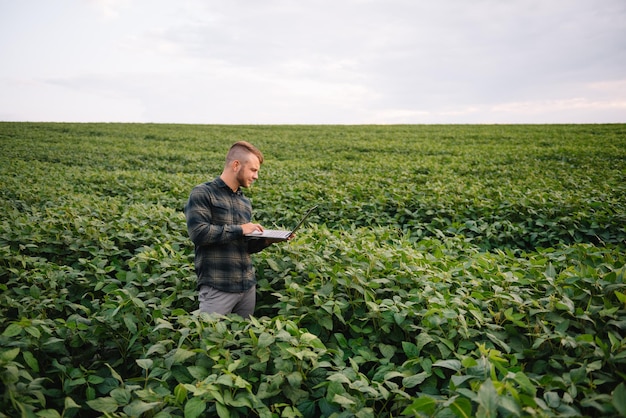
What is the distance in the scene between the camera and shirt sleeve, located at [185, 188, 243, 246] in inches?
117

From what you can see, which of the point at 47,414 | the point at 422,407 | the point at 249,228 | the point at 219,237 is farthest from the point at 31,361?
the point at 422,407

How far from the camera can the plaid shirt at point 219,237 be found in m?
3.01

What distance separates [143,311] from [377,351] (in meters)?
1.90

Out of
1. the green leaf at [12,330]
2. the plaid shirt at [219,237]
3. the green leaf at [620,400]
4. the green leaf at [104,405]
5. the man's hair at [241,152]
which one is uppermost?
the man's hair at [241,152]

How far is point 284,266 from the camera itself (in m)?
3.86

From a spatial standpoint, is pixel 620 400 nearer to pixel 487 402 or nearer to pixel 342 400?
pixel 487 402

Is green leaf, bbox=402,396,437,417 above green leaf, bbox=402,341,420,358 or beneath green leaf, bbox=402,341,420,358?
above

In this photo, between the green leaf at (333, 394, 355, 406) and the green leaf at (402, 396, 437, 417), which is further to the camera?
the green leaf at (333, 394, 355, 406)

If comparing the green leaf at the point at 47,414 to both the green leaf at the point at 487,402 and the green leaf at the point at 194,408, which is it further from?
the green leaf at the point at 487,402

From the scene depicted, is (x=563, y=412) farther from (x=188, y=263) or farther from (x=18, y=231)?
(x=18, y=231)

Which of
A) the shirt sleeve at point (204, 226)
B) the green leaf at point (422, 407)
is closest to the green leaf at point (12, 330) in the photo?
the shirt sleeve at point (204, 226)

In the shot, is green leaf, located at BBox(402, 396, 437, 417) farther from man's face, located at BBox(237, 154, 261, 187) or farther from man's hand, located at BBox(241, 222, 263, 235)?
man's face, located at BBox(237, 154, 261, 187)

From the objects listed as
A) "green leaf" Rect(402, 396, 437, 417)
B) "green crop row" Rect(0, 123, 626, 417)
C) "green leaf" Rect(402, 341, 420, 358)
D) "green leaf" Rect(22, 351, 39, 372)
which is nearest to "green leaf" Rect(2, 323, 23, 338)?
"green crop row" Rect(0, 123, 626, 417)

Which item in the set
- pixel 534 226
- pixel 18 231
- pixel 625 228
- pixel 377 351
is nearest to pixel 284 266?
pixel 377 351
